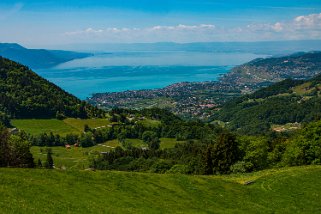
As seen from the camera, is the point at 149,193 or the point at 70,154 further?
the point at 70,154

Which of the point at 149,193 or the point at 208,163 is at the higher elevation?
the point at 149,193

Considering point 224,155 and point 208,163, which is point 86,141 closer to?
point 208,163

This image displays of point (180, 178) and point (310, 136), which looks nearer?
point (180, 178)

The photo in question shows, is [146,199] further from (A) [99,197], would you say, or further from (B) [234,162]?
(B) [234,162]

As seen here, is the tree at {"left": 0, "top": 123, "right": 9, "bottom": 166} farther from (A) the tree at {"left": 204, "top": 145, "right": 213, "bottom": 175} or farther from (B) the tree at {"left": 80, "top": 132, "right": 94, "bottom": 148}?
(B) the tree at {"left": 80, "top": 132, "right": 94, "bottom": 148}

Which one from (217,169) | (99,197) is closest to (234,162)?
(217,169)

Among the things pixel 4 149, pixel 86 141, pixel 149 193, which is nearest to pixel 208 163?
pixel 4 149

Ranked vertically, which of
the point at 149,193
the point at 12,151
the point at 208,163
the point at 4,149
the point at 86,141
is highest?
the point at 149,193
